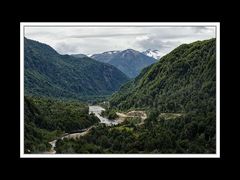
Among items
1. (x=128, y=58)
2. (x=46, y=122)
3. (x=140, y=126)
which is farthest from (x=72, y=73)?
(x=140, y=126)

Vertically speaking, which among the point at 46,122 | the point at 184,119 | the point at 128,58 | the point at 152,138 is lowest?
the point at 152,138

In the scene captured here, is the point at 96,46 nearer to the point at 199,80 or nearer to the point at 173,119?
the point at 173,119

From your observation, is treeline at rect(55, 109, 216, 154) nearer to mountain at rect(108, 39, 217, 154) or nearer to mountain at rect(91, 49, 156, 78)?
mountain at rect(108, 39, 217, 154)

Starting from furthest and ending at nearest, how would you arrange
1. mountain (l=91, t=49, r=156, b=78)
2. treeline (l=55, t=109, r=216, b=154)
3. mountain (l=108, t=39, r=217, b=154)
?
mountain (l=91, t=49, r=156, b=78) → mountain (l=108, t=39, r=217, b=154) → treeline (l=55, t=109, r=216, b=154)

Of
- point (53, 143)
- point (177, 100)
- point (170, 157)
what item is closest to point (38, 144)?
point (53, 143)

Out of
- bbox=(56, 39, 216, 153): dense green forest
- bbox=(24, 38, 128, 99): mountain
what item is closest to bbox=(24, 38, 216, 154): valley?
bbox=(56, 39, 216, 153): dense green forest

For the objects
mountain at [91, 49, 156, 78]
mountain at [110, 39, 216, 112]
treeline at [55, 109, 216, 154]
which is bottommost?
treeline at [55, 109, 216, 154]

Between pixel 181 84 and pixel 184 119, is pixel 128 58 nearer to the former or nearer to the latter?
pixel 181 84

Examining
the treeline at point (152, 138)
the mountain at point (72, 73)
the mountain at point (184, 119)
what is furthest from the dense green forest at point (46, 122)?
the mountain at point (72, 73)
